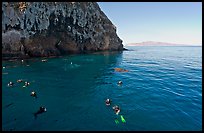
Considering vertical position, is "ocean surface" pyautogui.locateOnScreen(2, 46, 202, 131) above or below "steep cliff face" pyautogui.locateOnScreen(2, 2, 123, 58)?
below

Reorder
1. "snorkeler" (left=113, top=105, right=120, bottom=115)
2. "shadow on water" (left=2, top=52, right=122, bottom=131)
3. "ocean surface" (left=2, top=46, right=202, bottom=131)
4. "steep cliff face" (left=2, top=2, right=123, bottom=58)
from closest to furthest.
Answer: "shadow on water" (left=2, top=52, right=122, bottom=131) → "ocean surface" (left=2, top=46, right=202, bottom=131) → "snorkeler" (left=113, top=105, right=120, bottom=115) → "steep cliff face" (left=2, top=2, right=123, bottom=58)

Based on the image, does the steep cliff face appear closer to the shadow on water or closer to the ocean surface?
the shadow on water

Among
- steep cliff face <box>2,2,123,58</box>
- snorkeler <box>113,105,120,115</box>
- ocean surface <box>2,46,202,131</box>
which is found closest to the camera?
ocean surface <box>2,46,202,131</box>

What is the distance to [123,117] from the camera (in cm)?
2058

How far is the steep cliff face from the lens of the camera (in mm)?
57344

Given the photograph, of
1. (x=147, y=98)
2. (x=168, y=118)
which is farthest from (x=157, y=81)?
Result: (x=168, y=118)

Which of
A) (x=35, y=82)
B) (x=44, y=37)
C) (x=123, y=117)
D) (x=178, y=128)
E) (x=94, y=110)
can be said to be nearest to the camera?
(x=178, y=128)

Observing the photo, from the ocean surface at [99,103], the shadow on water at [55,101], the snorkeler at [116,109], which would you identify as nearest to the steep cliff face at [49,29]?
the shadow on water at [55,101]

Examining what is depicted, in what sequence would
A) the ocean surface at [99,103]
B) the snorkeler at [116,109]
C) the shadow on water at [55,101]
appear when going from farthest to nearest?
the snorkeler at [116,109] → the ocean surface at [99,103] → the shadow on water at [55,101]

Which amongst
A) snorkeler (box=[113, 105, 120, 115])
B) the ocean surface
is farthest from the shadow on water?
snorkeler (box=[113, 105, 120, 115])

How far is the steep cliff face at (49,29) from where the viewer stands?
57344mm

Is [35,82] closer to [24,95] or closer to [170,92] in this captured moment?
[24,95]

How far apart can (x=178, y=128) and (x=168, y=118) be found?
2.13 meters

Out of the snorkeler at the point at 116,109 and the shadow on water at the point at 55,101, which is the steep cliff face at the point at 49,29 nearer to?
the shadow on water at the point at 55,101
